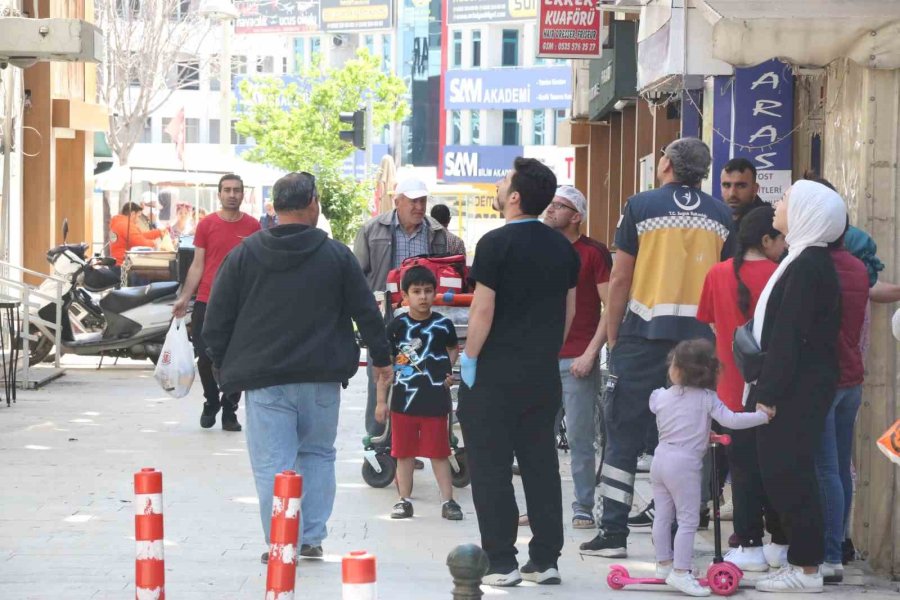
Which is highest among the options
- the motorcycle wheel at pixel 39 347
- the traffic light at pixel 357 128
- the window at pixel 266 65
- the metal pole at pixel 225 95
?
the window at pixel 266 65

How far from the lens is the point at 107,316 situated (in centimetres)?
1711

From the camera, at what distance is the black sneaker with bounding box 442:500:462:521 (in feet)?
29.4

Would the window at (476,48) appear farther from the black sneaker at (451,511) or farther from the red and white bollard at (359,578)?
the red and white bollard at (359,578)

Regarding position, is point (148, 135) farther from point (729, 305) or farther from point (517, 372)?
point (517, 372)

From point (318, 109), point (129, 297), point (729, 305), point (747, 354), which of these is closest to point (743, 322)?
point (729, 305)

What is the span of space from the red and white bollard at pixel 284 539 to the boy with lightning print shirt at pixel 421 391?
3.96 meters

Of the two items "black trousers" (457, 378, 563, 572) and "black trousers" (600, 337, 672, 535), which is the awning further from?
"black trousers" (457, 378, 563, 572)

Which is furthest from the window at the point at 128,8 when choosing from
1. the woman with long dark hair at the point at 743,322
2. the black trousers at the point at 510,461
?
the black trousers at the point at 510,461

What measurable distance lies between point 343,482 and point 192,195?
53.1m

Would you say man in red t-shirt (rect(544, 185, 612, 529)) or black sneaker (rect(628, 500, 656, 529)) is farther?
black sneaker (rect(628, 500, 656, 529))

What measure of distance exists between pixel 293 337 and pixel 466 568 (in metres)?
3.14

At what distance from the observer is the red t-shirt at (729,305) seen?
7.41 metres

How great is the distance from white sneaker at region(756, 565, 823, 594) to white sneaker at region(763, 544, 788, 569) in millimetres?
418

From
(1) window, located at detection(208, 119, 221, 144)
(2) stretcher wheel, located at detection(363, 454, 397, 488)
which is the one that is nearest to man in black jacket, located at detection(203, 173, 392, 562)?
(2) stretcher wheel, located at detection(363, 454, 397, 488)
